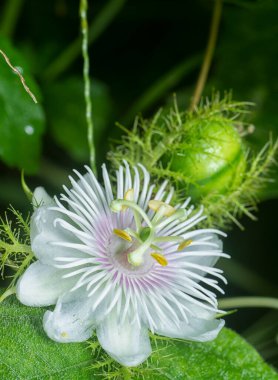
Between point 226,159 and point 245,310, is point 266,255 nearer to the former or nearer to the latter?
point 245,310

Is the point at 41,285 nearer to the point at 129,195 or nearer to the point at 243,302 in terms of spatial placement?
the point at 129,195

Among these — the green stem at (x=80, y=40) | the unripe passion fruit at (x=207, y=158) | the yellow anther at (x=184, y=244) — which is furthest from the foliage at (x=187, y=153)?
the green stem at (x=80, y=40)

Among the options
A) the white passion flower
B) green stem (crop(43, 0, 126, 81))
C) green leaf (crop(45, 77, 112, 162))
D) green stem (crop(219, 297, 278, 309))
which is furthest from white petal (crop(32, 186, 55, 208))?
green stem (crop(43, 0, 126, 81))

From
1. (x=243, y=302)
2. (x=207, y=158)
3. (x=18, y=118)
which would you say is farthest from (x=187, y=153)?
(x=18, y=118)

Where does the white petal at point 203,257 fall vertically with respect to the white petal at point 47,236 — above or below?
above

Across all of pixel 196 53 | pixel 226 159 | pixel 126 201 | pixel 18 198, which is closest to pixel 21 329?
→ pixel 126 201

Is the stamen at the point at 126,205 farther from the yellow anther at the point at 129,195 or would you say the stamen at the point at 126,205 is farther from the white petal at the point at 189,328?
the white petal at the point at 189,328
